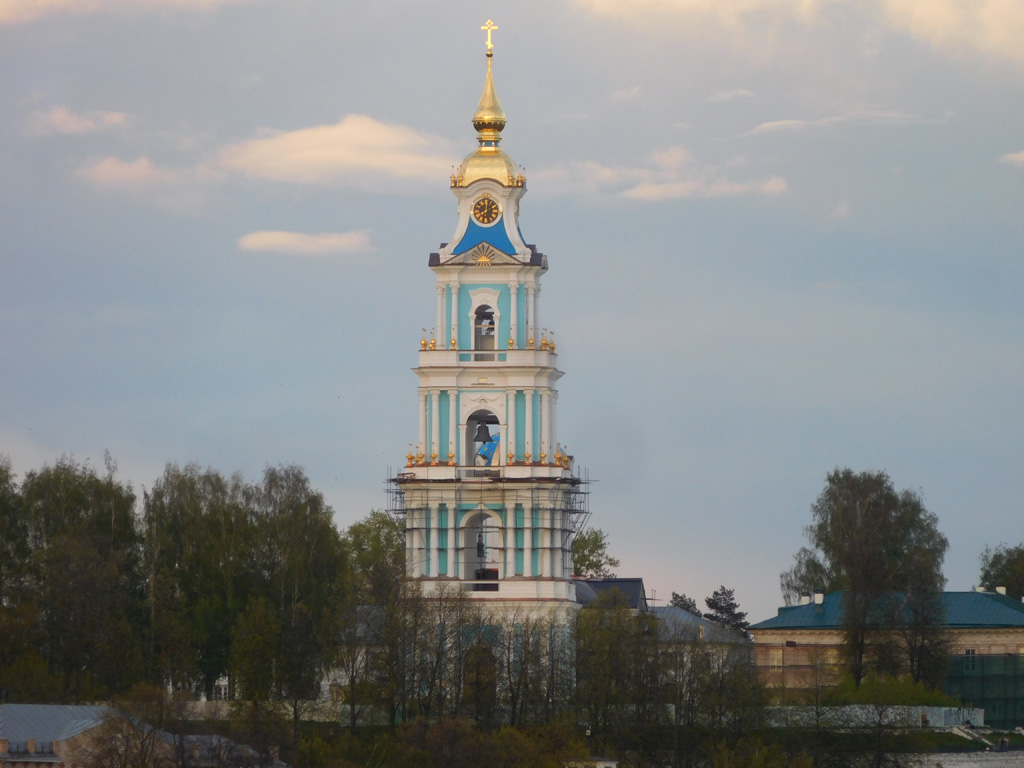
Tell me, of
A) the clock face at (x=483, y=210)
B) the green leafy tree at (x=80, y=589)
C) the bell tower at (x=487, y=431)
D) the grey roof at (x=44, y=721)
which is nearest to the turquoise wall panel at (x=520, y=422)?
the bell tower at (x=487, y=431)

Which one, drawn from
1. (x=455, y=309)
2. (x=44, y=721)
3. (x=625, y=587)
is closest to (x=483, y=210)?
(x=455, y=309)

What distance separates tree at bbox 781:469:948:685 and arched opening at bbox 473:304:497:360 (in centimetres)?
1428

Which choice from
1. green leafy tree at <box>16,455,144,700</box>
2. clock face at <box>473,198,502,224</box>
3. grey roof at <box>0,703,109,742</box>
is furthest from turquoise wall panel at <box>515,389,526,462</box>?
grey roof at <box>0,703,109,742</box>

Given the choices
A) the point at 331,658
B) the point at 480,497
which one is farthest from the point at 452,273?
the point at 331,658

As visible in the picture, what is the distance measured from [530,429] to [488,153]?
8.55m

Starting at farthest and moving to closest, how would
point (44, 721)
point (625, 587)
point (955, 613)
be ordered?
point (625, 587) → point (955, 613) → point (44, 721)

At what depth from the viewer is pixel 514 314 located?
88312 mm

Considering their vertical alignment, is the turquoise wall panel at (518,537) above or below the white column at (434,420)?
below

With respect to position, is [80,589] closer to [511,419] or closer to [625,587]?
[511,419]

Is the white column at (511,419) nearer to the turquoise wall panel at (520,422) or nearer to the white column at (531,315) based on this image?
the turquoise wall panel at (520,422)

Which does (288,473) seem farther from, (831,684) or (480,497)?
(831,684)

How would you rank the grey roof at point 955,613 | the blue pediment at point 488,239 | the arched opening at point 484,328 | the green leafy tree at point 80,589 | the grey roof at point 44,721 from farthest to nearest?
the grey roof at point 955,613 → the arched opening at point 484,328 → the blue pediment at point 488,239 → the green leafy tree at point 80,589 → the grey roof at point 44,721

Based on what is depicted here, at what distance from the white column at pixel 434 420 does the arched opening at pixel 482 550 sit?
2339mm

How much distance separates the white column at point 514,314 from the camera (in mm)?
88250
